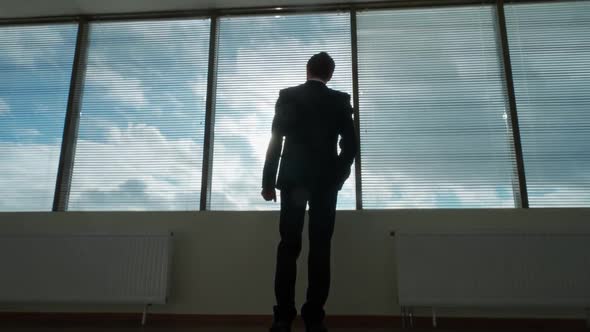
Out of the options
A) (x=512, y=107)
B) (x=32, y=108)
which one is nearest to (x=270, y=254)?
(x=512, y=107)

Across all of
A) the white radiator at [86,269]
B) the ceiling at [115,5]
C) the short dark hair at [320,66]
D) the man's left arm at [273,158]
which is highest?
the ceiling at [115,5]

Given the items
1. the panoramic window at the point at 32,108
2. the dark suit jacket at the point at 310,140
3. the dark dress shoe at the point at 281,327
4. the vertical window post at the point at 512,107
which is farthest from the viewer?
the panoramic window at the point at 32,108

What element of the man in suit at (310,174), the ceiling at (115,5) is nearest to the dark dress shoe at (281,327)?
the man in suit at (310,174)

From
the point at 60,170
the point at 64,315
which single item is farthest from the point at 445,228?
the point at 60,170

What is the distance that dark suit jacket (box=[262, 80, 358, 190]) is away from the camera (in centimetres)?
179

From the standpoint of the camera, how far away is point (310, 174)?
5.83 ft

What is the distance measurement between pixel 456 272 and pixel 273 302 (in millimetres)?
1175

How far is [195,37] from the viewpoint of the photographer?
3545mm

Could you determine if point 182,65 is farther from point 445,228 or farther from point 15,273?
point 445,228

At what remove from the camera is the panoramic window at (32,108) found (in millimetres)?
3350

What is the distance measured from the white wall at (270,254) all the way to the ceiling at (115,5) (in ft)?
5.52

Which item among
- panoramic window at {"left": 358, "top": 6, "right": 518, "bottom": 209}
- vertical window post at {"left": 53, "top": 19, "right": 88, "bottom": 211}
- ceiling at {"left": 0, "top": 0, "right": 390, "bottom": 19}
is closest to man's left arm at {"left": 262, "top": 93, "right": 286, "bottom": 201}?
panoramic window at {"left": 358, "top": 6, "right": 518, "bottom": 209}

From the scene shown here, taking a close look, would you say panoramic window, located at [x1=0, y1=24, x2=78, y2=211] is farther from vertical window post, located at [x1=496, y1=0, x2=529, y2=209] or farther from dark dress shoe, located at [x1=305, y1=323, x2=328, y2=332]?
vertical window post, located at [x1=496, y1=0, x2=529, y2=209]

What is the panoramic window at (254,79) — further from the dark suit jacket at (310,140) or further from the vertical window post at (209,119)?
the dark suit jacket at (310,140)
